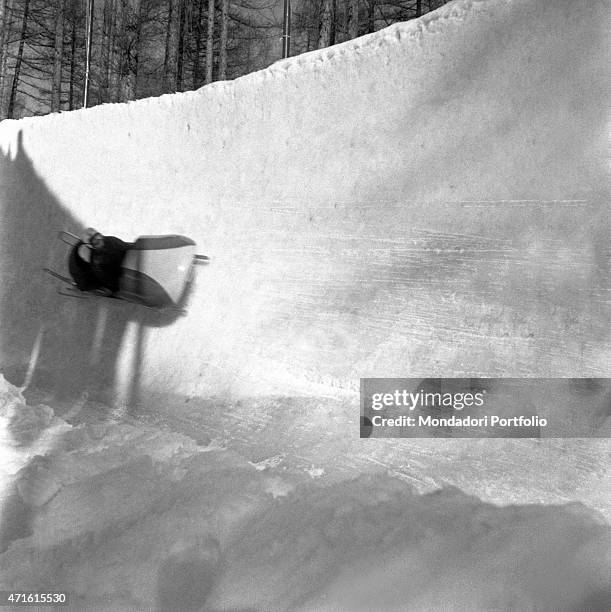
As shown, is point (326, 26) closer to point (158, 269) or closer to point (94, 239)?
point (94, 239)

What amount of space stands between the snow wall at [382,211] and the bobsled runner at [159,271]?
0.10 metres

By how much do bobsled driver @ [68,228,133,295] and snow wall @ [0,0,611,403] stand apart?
23 centimetres

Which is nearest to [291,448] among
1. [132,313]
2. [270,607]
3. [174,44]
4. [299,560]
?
[299,560]

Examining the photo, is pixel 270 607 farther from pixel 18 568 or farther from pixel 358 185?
pixel 358 185

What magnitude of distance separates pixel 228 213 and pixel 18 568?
205 centimetres

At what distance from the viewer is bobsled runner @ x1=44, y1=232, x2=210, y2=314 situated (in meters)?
3.60

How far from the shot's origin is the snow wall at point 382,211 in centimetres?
229

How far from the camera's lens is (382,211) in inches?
111

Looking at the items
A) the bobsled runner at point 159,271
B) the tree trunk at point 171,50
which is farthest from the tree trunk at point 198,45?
the bobsled runner at point 159,271

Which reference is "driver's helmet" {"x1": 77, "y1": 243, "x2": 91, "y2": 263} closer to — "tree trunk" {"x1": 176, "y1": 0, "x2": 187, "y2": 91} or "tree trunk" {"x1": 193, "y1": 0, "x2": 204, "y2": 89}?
"tree trunk" {"x1": 176, "y1": 0, "x2": 187, "y2": 91}

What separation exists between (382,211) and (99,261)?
1894 millimetres

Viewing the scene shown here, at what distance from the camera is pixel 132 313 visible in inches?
157

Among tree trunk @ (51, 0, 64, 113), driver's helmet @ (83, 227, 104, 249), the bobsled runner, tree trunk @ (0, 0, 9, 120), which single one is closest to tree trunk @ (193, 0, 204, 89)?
tree trunk @ (51, 0, 64, 113)

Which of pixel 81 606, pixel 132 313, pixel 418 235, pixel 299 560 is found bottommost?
pixel 81 606
